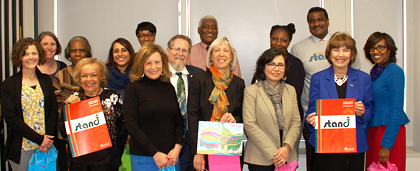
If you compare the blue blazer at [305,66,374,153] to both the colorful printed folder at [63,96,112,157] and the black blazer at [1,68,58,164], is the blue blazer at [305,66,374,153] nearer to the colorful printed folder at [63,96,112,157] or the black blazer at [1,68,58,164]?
the colorful printed folder at [63,96,112,157]

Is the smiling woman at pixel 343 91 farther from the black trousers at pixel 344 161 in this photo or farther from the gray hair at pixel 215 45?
the gray hair at pixel 215 45

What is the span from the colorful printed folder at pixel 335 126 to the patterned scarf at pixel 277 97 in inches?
12.3

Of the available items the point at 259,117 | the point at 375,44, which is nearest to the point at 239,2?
the point at 375,44

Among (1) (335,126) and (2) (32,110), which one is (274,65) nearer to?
(1) (335,126)

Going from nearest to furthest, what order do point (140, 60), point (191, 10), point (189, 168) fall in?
point (140, 60) < point (189, 168) < point (191, 10)

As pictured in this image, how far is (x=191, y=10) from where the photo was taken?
5.33 metres

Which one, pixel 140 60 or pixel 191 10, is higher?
pixel 191 10

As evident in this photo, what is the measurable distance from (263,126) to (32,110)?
225cm

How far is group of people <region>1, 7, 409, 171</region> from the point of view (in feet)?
8.59

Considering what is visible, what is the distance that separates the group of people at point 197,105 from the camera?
8.59 ft

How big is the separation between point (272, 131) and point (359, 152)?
889 mm

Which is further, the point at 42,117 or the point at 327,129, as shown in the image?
the point at 42,117

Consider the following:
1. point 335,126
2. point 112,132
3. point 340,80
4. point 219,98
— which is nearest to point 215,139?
point 219,98

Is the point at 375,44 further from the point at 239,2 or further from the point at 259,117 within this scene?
the point at 239,2
